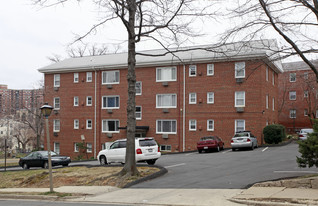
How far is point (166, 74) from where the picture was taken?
4022 centimetres

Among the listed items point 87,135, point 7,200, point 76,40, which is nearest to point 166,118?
point 87,135

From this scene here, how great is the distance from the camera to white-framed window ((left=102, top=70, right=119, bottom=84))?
43250 mm

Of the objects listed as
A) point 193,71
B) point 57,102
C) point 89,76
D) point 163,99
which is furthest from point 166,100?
point 57,102

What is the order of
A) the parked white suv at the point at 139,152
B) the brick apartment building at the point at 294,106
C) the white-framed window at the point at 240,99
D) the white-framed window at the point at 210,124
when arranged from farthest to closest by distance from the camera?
the brick apartment building at the point at 294,106 < the white-framed window at the point at 210,124 < the white-framed window at the point at 240,99 < the parked white suv at the point at 139,152

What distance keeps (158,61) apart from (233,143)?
13366mm

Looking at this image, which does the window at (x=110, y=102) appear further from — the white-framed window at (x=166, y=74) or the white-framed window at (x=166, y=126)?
the white-framed window at (x=166, y=74)

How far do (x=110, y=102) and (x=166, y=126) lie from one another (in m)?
7.67

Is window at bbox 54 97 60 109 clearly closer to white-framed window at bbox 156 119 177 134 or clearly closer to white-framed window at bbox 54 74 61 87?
white-framed window at bbox 54 74 61 87

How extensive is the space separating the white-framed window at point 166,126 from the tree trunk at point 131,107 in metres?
23.5

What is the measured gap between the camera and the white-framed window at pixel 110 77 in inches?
1703

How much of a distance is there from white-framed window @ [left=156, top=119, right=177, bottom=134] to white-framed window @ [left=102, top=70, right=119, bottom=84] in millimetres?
7143

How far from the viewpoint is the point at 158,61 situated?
131 feet

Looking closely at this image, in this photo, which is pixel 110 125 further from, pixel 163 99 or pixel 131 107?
pixel 131 107

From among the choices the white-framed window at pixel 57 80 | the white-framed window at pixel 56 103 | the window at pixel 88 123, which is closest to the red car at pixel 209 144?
the window at pixel 88 123
